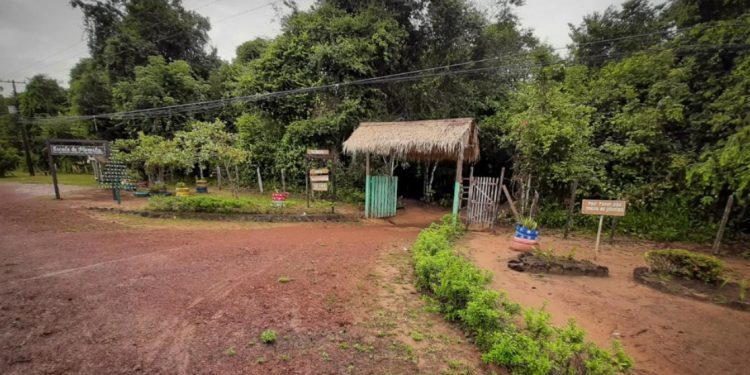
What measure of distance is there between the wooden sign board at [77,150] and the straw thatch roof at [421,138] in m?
9.97

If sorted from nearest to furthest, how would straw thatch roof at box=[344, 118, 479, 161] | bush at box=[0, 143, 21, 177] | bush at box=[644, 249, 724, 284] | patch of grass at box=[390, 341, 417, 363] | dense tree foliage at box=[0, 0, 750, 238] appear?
1. patch of grass at box=[390, 341, 417, 363]
2. bush at box=[644, 249, 724, 284]
3. dense tree foliage at box=[0, 0, 750, 238]
4. straw thatch roof at box=[344, 118, 479, 161]
5. bush at box=[0, 143, 21, 177]

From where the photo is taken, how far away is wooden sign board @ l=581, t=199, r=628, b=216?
685cm

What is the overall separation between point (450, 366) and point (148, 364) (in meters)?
3.18

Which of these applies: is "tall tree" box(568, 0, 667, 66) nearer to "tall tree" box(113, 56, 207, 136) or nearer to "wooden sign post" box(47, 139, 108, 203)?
"wooden sign post" box(47, 139, 108, 203)

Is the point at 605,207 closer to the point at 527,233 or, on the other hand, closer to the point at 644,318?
the point at 527,233

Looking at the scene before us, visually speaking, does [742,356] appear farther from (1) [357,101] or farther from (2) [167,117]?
(2) [167,117]

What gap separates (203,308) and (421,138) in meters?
8.09

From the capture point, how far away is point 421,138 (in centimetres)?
1047

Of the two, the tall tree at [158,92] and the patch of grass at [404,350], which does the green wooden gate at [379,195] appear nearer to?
the patch of grass at [404,350]

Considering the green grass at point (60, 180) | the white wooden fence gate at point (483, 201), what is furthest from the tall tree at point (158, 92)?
the white wooden fence gate at point (483, 201)

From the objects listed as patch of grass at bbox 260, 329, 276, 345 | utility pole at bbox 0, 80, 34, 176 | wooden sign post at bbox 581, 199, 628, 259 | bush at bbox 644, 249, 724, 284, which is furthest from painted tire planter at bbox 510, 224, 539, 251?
utility pole at bbox 0, 80, 34, 176

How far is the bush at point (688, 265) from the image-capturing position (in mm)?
5516

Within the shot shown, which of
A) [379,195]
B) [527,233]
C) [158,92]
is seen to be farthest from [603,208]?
[158,92]

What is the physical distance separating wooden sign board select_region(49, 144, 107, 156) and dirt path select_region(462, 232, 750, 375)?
14.8m
